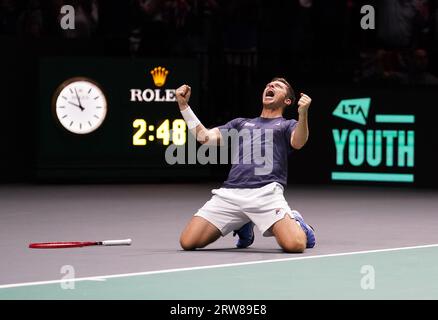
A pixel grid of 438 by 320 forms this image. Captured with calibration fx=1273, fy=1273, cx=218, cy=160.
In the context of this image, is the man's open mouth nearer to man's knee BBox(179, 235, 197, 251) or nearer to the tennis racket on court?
man's knee BBox(179, 235, 197, 251)

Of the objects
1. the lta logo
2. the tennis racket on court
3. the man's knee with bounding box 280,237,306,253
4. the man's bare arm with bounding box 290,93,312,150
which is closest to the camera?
the man's bare arm with bounding box 290,93,312,150

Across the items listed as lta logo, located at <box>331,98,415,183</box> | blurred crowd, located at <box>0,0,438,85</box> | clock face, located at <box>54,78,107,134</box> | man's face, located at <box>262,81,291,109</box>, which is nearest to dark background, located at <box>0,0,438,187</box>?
blurred crowd, located at <box>0,0,438,85</box>

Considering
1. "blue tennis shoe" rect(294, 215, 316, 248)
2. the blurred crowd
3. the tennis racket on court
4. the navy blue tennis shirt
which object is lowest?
the tennis racket on court

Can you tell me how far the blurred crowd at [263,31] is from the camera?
58.7 feet

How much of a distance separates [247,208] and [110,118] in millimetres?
6718

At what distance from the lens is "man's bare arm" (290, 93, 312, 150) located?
409 inches

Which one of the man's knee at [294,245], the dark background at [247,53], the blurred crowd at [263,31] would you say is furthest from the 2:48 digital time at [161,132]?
the man's knee at [294,245]

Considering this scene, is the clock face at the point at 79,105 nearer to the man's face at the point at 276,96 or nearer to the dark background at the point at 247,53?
the dark background at the point at 247,53

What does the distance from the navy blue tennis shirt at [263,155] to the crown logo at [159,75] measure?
6286mm

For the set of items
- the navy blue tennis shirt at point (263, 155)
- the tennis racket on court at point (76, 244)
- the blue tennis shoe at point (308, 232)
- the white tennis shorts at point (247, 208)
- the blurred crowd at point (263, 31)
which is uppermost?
the blurred crowd at point (263, 31)

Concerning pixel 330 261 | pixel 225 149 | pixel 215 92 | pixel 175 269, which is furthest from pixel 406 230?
pixel 215 92

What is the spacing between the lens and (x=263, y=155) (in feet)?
36.2

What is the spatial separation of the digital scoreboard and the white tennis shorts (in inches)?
251

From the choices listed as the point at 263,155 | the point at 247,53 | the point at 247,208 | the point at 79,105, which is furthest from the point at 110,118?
the point at 247,208
